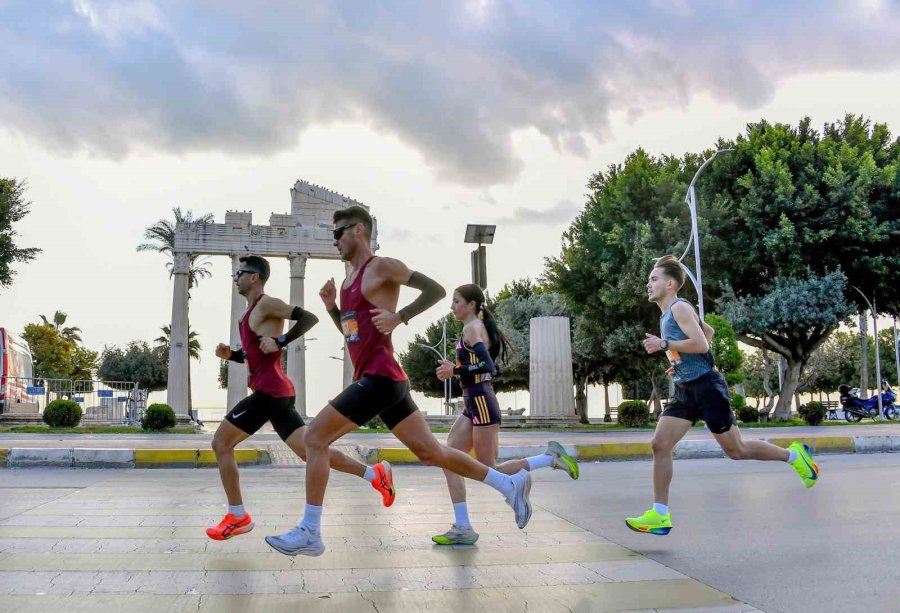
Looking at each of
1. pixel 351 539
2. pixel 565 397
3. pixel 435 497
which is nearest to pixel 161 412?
pixel 565 397

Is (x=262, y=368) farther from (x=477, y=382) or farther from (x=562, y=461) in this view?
(x=562, y=461)

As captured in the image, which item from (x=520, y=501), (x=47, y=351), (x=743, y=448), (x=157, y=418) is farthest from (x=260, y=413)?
(x=47, y=351)

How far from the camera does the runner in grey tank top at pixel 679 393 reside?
227 inches

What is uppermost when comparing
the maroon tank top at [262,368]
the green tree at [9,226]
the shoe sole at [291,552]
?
the green tree at [9,226]

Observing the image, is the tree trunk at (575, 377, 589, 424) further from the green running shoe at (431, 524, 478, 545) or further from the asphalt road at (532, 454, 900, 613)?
the green running shoe at (431, 524, 478, 545)

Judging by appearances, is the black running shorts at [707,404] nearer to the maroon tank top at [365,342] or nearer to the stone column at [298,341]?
the maroon tank top at [365,342]

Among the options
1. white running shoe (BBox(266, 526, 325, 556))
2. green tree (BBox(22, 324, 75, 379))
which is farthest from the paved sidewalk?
green tree (BBox(22, 324, 75, 379))

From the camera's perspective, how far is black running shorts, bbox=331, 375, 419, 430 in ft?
16.0

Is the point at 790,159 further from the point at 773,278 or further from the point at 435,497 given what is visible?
the point at 435,497

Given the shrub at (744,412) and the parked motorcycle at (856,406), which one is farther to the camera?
the parked motorcycle at (856,406)

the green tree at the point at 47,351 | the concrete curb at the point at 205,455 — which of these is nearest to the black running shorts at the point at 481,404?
the concrete curb at the point at 205,455

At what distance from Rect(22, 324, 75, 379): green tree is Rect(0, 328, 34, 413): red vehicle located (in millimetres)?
34558

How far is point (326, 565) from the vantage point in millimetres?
4988

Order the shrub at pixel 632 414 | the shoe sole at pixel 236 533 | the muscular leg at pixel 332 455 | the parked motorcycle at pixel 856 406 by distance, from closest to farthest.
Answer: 1. the shoe sole at pixel 236 533
2. the muscular leg at pixel 332 455
3. the shrub at pixel 632 414
4. the parked motorcycle at pixel 856 406
